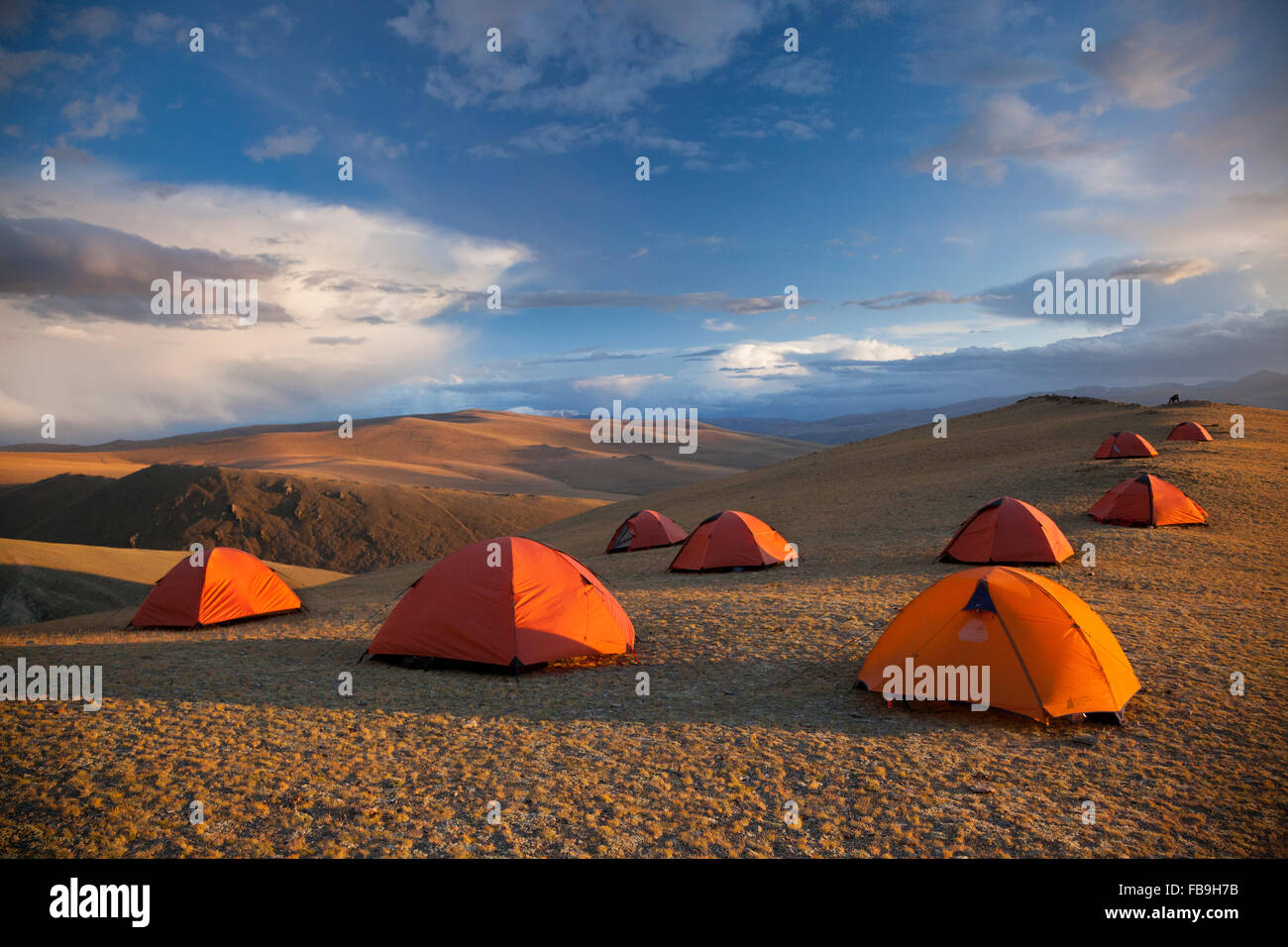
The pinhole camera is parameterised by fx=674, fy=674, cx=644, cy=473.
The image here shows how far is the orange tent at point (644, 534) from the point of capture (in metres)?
23.3

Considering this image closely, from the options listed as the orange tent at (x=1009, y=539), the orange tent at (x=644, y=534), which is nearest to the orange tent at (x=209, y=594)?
the orange tent at (x=644, y=534)

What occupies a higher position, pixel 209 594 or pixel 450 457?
pixel 450 457

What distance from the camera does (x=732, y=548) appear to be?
17.2 metres

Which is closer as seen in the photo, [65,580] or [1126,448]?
[65,580]

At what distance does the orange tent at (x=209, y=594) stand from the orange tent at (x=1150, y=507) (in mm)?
20811

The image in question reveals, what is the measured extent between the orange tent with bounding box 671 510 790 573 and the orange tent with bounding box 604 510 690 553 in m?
5.51

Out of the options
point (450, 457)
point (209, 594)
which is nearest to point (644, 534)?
point (209, 594)

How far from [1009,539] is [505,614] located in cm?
1161

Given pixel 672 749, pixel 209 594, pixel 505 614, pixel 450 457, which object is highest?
pixel 450 457

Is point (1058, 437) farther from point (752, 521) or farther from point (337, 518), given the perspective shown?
point (337, 518)

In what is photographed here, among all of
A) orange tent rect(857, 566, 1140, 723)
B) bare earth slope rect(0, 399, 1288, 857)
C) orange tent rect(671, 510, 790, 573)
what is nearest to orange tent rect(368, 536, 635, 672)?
bare earth slope rect(0, 399, 1288, 857)

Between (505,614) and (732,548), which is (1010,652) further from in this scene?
(732,548)

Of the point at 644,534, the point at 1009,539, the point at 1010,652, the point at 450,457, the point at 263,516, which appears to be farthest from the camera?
the point at 450,457
